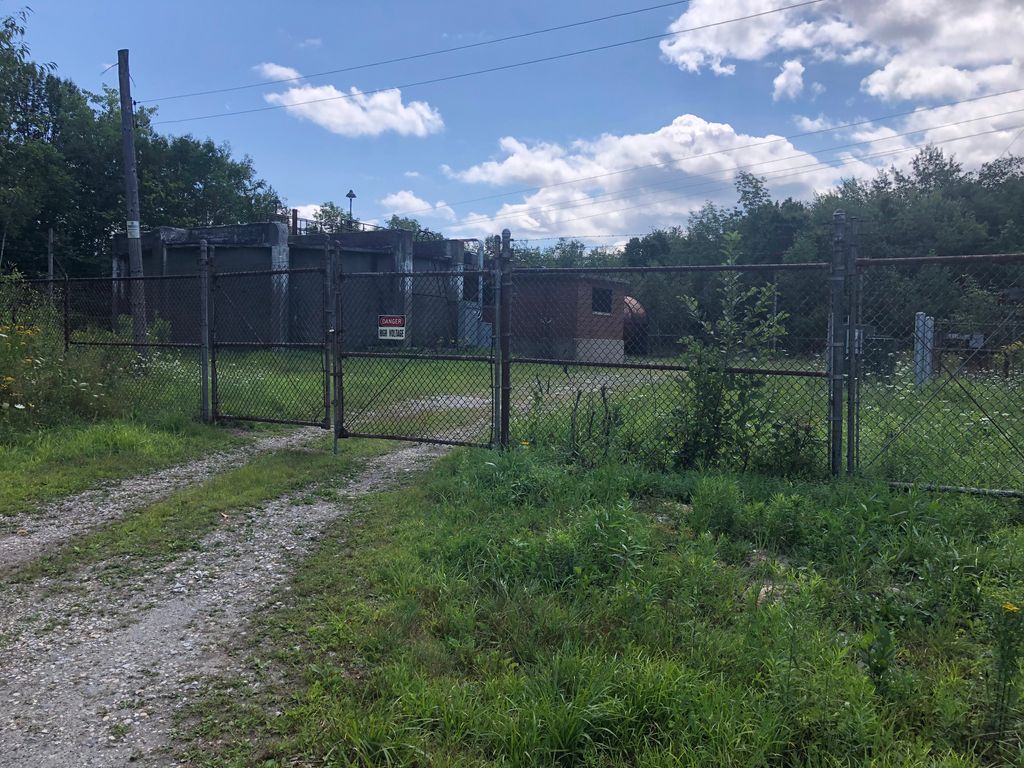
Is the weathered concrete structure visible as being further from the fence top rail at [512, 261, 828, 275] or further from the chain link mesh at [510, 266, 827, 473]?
the fence top rail at [512, 261, 828, 275]

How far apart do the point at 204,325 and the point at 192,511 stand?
345cm

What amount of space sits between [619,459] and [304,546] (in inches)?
102

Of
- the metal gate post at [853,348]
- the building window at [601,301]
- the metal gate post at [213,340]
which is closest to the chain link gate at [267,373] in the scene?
the metal gate post at [213,340]

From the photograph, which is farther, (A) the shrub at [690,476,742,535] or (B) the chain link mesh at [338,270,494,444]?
(B) the chain link mesh at [338,270,494,444]

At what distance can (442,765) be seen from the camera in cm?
237

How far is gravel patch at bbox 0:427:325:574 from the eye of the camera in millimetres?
4715

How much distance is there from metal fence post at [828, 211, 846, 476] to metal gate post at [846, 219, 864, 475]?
0.15 ft

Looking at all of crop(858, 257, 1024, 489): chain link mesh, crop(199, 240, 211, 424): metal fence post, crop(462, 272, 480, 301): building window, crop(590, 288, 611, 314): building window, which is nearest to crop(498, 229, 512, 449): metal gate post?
crop(462, 272, 480, 301): building window

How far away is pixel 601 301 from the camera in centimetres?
675

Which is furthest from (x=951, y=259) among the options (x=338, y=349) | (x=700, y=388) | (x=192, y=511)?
(x=192, y=511)

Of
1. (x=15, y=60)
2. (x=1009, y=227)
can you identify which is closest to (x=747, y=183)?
(x=1009, y=227)

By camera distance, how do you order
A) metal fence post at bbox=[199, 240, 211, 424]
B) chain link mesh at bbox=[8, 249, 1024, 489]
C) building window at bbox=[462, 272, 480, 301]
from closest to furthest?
chain link mesh at bbox=[8, 249, 1024, 489] < building window at bbox=[462, 272, 480, 301] < metal fence post at bbox=[199, 240, 211, 424]

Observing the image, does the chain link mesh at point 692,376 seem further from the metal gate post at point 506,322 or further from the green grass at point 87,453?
the green grass at point 87,453

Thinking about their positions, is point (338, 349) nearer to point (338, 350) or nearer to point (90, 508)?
point (338, 350)
